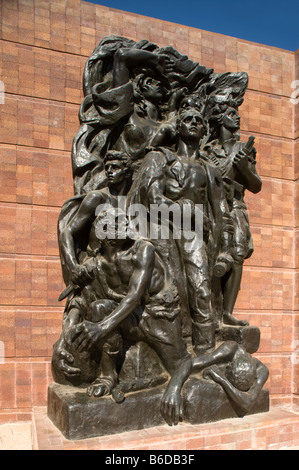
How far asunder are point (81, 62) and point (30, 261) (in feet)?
8.15

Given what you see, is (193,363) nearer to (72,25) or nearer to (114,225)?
(114,225)

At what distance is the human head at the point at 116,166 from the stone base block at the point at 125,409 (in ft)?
6.28

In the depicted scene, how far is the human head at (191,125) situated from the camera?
455 cm

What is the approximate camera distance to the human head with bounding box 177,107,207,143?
14.9ft

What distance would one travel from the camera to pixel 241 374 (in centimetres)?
405

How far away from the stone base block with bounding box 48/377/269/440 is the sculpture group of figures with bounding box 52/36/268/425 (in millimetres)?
82

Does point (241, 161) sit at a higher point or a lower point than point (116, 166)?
higher

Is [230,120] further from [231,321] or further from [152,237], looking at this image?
[231,321]

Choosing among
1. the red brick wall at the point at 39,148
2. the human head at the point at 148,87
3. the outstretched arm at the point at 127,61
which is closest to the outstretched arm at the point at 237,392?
the red brick wall at the point at 39,148

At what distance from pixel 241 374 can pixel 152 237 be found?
146cm

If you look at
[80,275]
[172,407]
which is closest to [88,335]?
[80,275]

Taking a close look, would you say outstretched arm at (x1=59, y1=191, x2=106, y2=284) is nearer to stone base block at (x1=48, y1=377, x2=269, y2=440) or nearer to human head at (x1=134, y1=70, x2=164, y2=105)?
stone base block at (x1=48, y1=377, x2=269, y2=440)

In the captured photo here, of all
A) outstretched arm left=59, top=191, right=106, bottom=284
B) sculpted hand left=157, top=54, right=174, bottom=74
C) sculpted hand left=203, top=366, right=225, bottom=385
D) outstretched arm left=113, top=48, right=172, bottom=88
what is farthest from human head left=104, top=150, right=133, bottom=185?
sculpted hand left=203, top=366, right=225, bottom=385

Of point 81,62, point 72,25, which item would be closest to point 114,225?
point 81,62
